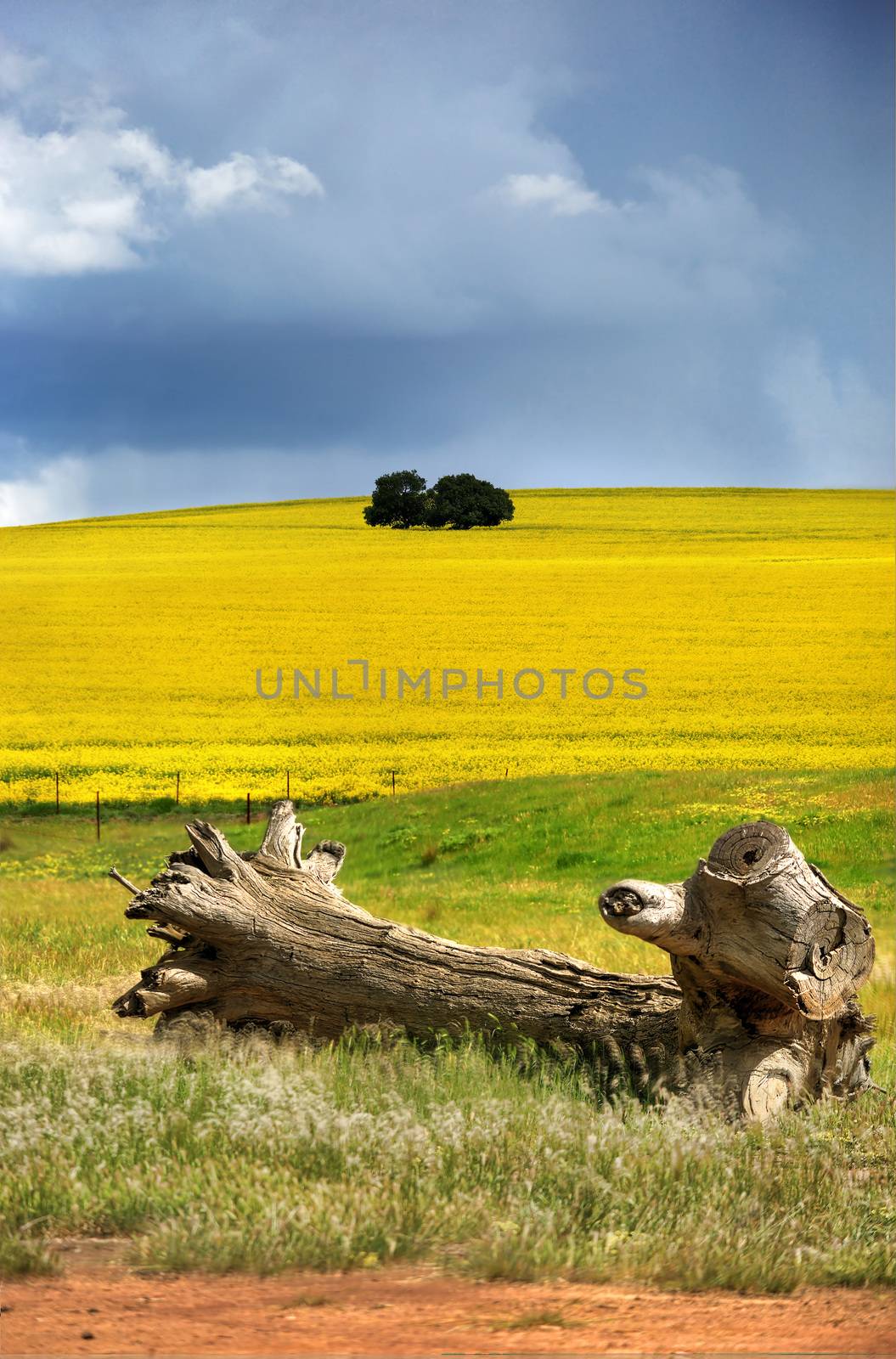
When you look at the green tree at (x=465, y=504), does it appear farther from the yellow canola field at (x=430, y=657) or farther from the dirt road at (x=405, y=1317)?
the dirt road at (x=405, y=1317)

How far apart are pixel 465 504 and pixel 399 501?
7.30 feet

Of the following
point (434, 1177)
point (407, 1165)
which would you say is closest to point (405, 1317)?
point (434, 1177)

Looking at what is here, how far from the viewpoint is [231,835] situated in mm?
17750

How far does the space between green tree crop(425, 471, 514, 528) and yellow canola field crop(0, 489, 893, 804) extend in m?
0.70

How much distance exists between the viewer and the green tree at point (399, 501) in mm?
40250

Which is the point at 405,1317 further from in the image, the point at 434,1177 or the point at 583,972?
the point at 583,972

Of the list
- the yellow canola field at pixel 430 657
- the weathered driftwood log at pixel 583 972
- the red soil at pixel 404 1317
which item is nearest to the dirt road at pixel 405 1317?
the red soil at pixel 404 1317

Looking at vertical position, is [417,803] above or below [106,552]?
below

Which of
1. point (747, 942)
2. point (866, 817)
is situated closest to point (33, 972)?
point (747, 942)

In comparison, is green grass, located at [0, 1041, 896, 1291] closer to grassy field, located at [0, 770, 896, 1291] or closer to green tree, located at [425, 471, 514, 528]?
grassy field, located at [0, 770, 896, 1291]

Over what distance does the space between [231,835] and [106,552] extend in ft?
89.4

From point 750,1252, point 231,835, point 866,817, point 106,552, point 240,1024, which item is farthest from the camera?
point 106,552

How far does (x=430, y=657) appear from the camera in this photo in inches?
1002

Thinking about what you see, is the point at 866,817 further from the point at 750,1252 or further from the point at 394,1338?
the point at 394,1338
